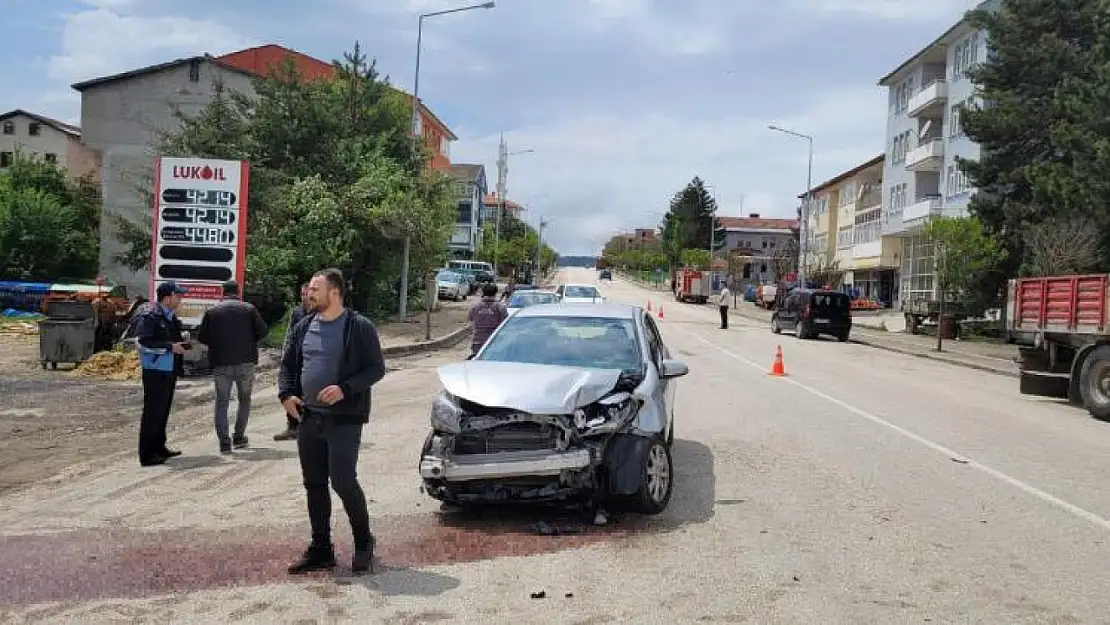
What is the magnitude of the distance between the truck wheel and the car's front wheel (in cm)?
1018

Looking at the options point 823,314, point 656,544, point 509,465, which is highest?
point 823,314

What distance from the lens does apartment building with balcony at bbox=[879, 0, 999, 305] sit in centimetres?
4638

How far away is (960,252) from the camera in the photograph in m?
30.7

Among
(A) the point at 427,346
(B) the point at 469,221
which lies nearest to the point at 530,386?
(A) the point at 427,346

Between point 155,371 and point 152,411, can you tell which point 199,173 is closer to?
point 155,371

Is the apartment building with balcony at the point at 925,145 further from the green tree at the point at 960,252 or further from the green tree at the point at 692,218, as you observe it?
the green tree at the point at 692,218

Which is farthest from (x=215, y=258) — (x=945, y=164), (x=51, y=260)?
(x=945, y=164)

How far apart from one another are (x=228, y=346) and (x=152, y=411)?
0.97 m

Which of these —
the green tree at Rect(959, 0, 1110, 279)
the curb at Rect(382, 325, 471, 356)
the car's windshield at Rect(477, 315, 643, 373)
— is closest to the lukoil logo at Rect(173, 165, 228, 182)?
the curb at Rect(382, 325, 471, 356)

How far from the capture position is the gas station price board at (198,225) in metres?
16.4

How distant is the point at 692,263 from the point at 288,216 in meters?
75.7

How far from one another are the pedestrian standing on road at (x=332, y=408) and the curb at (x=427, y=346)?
1502 cm

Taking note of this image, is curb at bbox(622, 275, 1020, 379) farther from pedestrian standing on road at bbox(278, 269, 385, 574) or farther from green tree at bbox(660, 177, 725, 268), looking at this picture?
green tree at bbox(660, 177, 725, 268)

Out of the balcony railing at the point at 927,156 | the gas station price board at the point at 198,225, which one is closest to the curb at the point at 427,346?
the gas station price board at the point at 198,225
